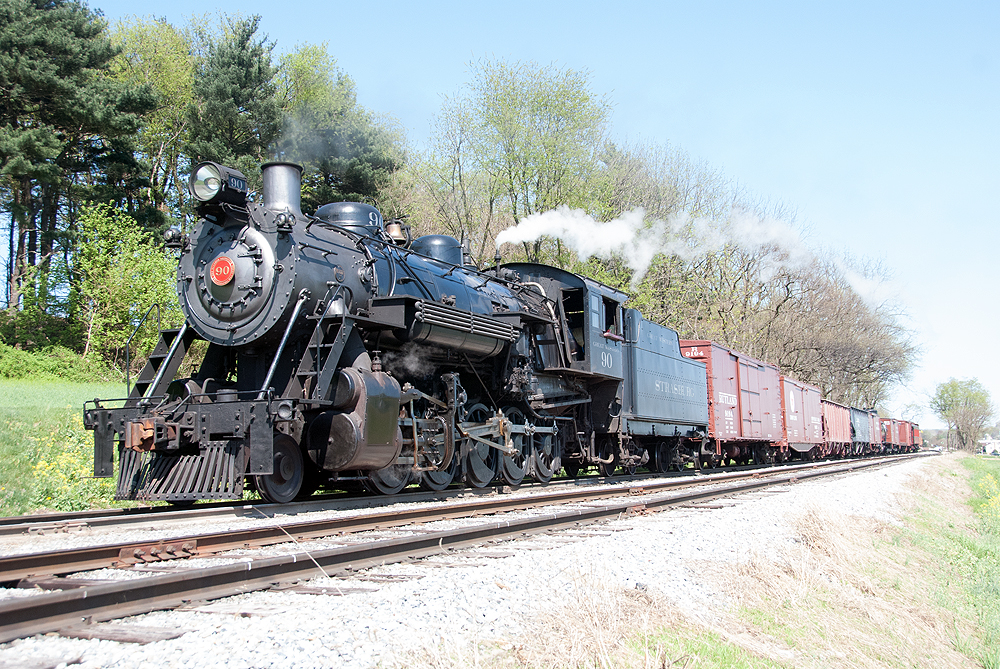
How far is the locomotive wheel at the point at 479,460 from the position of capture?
429 inches

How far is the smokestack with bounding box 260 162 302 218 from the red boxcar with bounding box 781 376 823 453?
1950 cm

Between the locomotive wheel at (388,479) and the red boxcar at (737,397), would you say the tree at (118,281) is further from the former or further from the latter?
the locomotive wheel at (388,479)

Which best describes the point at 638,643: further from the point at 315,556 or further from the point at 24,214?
the point at 24,214

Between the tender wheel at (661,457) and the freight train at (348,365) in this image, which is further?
the tender wheel at (661,457)

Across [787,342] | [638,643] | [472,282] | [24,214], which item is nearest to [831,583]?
[638,643]

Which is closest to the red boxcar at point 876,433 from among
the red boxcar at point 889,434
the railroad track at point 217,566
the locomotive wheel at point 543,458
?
the red boxcar at point 889,434

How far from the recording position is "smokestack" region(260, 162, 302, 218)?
902cm

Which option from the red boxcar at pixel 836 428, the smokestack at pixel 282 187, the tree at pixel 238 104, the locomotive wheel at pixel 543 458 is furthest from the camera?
the red boxcar at pixel 836 428

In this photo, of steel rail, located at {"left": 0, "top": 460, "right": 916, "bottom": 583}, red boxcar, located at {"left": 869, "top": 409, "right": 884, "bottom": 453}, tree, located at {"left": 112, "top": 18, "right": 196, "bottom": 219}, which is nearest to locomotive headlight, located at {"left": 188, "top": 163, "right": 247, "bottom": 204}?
steel rail, located at {"left": 0, "top": 460, "right": 916, "bottom": 583}

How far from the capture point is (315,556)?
4590mm

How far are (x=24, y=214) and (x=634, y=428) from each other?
23.2m

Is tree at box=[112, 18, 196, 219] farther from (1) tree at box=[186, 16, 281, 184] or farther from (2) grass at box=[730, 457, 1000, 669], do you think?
(2) grass at box=[730, 457, 1000, 669]

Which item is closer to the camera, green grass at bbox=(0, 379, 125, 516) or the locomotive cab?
green grass at bbox=(0, 379, 125, 516)

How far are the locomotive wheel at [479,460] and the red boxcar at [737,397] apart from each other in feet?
27.7
